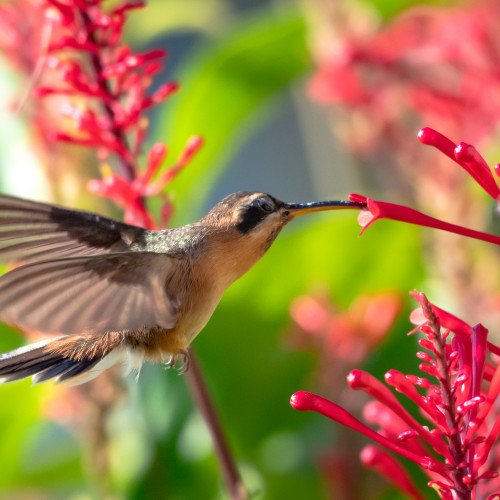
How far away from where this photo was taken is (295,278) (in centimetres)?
149

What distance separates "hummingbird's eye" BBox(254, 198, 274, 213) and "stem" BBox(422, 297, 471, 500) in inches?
13.6

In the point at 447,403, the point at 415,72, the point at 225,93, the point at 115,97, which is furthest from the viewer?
the point at 225,93

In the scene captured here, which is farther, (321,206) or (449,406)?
(321,206)

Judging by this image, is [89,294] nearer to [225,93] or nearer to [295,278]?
[295,278]

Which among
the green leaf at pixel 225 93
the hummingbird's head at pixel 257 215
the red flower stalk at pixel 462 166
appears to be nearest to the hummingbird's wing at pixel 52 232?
the hummingbird's head at pixel 257 215

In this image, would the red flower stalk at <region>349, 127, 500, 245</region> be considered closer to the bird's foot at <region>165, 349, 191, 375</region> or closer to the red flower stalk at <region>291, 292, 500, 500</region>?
the red flower stalk at <region>291, 292, 500, 500</region>

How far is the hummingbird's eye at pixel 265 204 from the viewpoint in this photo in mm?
925

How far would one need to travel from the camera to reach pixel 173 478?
1.31 metres

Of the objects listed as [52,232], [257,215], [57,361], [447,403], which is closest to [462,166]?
[447,403]

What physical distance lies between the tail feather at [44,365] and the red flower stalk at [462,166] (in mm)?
392

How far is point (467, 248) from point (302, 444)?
405 millimetres

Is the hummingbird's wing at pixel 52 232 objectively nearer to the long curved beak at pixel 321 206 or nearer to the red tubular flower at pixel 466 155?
the long curved beak at pixel 321 206

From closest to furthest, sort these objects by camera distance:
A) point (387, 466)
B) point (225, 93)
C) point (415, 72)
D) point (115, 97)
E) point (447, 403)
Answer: point (447, 403) < point (387, 466) < point (115, 97) < point (415, 72) < point (225, 93)

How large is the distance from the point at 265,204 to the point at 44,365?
312mm
